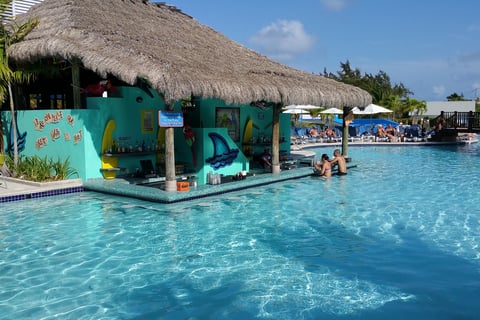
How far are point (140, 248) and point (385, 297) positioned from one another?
3.46m

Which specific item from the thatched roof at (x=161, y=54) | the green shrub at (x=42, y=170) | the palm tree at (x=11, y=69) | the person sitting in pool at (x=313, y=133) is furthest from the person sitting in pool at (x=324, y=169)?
the person sitting in pool at (x=313, y=133)

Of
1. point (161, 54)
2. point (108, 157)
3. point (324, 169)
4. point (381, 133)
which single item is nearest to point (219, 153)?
point (108, 157)

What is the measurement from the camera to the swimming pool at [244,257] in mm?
4449

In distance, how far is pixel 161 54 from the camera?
33.5 feet

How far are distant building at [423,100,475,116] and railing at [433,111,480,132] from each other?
3917cm

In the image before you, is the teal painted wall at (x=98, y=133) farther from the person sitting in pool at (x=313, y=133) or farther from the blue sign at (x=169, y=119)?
the person sitting in pool at (x=313, y=133)

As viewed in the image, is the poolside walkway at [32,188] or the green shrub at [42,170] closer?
the poolside walkway at [32,188]

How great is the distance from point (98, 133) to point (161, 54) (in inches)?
99.9

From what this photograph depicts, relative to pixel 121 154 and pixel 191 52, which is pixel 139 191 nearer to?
pixel 121 154

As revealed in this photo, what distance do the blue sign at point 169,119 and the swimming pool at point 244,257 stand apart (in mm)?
1728

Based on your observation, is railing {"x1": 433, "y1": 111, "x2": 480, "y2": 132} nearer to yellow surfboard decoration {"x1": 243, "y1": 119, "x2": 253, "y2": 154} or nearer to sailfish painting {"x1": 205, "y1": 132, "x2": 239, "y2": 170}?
yellow surfboard decoration {"x1": 243, "y1": 119, "x2": 253, "y2": 154}

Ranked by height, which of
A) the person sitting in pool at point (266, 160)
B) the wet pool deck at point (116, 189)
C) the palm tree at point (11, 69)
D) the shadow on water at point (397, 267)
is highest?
Answer: the palm tree at point (11, 69)

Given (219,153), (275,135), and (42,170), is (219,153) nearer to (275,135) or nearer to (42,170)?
(275,135)

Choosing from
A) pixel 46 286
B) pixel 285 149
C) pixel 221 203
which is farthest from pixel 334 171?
pixel 46 286
